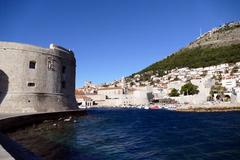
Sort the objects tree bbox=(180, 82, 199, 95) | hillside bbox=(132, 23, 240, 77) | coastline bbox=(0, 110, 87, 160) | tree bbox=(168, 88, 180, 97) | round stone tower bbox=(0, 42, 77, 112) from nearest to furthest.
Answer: coastline bbox=(0, 110, 87, 160) → round stone tower bbox=(0, 42, 77, 112) → tree bbox=(180, 82, 199, 95) → tree bbox=(168, 88, 180, 97) → hillside bbox=(132, 23, 240, 77)

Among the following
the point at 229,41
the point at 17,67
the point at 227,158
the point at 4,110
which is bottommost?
the point at 227,158

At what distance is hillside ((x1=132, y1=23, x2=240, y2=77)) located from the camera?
519ft

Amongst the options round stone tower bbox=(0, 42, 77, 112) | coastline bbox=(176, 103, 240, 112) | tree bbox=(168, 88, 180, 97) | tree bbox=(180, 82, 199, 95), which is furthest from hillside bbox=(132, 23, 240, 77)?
round stone tower bbox=(0, 42, 77, 112)

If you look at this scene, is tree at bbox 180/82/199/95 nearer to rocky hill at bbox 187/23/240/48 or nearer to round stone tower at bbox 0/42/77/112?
round stone tower at bbox 0/42/77/112

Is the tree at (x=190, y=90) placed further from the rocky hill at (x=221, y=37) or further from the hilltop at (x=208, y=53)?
the rocky hill at (x=221, y=37)

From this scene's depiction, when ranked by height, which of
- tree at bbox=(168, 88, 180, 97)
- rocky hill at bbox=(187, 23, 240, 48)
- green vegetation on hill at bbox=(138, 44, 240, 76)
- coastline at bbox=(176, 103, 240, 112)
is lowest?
coastline at bbox=(176, 103, 240, 112)

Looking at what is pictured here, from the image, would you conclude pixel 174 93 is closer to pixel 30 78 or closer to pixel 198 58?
pixel 198 58

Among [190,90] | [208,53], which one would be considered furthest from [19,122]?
[208,53]

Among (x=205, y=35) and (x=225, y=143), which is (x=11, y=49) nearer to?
(x=225, y=143)

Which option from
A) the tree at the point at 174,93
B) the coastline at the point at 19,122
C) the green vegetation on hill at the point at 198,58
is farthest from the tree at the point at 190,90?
the coastline at the point at 19,122

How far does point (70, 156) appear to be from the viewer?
12.3 metres

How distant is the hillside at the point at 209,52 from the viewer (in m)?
158

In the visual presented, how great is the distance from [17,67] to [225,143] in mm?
18561

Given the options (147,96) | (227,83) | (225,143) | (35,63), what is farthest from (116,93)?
(225,143)
